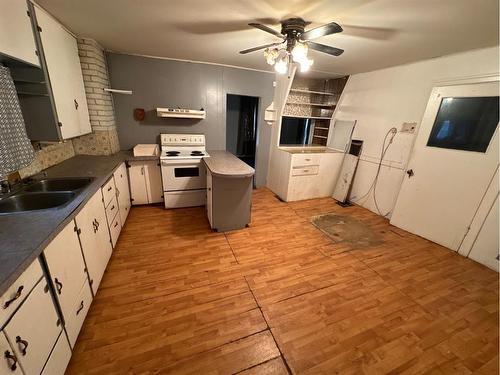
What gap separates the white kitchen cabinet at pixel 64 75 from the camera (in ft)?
6.00

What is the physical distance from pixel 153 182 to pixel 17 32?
2.03 meters

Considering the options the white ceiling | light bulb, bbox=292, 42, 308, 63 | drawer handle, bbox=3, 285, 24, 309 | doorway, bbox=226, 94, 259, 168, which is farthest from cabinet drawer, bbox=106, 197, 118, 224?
doorway, bbox=226, 94, 259, 168

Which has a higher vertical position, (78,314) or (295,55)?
(295,55)

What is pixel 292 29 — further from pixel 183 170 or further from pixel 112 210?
pixel 112 210

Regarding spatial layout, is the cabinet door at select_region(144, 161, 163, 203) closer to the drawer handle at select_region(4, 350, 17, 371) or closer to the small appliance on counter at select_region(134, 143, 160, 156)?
the small appliance on counter at select_region(134, 143, 160, 156)

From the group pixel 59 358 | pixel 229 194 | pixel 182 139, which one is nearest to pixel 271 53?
pixel 229 194

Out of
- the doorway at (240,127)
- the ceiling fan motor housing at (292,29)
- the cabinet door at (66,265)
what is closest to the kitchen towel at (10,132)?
the cabinet door at (66,265)

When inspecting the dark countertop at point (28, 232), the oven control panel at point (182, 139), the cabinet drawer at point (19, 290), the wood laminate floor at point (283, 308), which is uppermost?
the oven control panel at point (182, 139)

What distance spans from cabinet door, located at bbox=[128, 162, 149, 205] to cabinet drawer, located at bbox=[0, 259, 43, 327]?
221 cm

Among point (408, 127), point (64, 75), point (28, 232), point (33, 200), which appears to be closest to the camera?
point (28, 232)

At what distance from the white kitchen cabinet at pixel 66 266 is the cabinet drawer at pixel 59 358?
11cm

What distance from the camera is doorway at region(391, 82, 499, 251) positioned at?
2258 millimetres

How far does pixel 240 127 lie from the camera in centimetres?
509

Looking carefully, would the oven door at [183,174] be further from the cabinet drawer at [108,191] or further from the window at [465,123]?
the window at [465,123]
